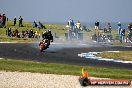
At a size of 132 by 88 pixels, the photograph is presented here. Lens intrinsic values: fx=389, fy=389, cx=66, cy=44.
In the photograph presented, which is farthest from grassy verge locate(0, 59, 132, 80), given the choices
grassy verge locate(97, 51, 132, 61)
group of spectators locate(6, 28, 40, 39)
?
group of spectators locate(6, 28, 40, 39)

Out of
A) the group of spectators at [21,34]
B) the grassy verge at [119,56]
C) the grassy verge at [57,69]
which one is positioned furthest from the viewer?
the group of spectators at [21,34]

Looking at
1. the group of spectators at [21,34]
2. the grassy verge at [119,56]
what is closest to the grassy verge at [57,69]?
the grassy verge at [119,56]

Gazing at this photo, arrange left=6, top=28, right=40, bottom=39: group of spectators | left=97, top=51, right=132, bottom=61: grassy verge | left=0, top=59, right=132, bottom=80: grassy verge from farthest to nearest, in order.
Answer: left=6, top=28, right=40, bottom=39: group of spectators
left=97, top=51, right=132, bottom=61: grassy verge
left=0, top=59, right=132, bottom=80: grassy verge

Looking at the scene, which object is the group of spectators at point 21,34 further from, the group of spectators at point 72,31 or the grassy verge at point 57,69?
the grassy verge at point 57,69

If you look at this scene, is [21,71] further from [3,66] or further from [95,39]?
[95,39]

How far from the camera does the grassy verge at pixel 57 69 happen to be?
72.2 feet

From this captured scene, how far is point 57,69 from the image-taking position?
76.6ft

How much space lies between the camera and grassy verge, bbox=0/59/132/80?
22.0 meters

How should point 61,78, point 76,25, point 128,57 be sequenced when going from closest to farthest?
point 61,78, point 128,57, point 76,25

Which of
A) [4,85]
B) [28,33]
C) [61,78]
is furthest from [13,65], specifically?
[28,33]

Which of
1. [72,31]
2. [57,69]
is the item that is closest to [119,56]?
[57,69]

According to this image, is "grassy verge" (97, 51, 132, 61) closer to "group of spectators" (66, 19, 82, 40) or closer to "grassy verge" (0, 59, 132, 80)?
"grassy verge" (0, 59, 132, 80)

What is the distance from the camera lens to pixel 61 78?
19969 mm

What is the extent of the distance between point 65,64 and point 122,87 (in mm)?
7981
